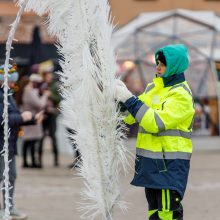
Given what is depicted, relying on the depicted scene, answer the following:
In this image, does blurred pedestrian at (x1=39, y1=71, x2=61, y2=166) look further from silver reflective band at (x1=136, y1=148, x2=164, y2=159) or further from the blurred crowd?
silver reflective band at (x1=136, y1=148, x2=164, y2=159)

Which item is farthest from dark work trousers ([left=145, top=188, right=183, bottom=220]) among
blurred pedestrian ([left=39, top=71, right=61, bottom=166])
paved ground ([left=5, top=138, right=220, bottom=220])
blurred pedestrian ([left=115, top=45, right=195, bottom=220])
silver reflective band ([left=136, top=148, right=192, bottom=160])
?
blurred pedestrian ([left=39, top=71, right=61, bottom=166])

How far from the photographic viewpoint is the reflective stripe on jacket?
5.83 meters

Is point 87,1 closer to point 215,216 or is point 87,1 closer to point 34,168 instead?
point 215,216

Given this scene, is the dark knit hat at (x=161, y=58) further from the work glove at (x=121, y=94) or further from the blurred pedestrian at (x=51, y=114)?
the blurred pedestrian at (x=51, y=114)

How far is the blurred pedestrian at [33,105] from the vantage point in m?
14.1

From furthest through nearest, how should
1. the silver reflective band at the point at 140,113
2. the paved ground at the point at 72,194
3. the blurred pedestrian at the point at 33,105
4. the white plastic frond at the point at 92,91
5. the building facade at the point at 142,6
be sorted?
the building facade at the point at 142,6, the blurred pedestrian at the point at 33,105, the paved ground at the point at 72,194, the silver reflective band at the point at 140,113, the white plastic frond at the point at 92,91

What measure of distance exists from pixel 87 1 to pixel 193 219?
374 cm

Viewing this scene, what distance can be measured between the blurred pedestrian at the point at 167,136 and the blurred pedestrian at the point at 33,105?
8.18 meters

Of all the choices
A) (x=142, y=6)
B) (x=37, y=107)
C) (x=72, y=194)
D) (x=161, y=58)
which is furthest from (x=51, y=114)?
(x=142, y=6)

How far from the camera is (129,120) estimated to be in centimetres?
611

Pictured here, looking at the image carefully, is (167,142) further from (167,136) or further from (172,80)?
(172,80)

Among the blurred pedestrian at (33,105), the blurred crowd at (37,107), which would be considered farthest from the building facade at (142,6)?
the blurred pedestrian at (33,105)

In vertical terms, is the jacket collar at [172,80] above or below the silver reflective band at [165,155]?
above

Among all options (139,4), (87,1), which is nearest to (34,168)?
(87,1)
